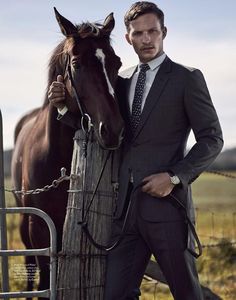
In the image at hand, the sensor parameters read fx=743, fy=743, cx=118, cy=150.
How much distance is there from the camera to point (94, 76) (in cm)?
472

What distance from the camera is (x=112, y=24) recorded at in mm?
5137

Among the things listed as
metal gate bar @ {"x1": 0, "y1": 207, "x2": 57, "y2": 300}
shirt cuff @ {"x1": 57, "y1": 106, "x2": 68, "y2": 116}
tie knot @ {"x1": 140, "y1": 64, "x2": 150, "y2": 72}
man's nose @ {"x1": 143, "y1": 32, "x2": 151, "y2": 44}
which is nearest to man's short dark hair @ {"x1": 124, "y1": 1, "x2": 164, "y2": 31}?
man's nose @ {"x1": 143, "y1": 32, "x2": 151, "y2": 44}

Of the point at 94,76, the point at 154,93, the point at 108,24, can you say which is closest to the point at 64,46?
the point at 108,24

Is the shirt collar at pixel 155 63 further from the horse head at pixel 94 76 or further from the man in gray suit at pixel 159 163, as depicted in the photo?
the horse head at pixel 94 76

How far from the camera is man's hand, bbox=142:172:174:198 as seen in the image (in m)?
4.01

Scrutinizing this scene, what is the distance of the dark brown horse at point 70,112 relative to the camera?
449 cm

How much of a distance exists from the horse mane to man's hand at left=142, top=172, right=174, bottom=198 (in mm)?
1339

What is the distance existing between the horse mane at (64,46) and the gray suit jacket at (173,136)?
923mm

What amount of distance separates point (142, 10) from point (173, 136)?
2.40ft

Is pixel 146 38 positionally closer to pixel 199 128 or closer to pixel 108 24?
pixel 199 128

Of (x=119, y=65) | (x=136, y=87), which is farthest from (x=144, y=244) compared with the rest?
(x=119, y=65)

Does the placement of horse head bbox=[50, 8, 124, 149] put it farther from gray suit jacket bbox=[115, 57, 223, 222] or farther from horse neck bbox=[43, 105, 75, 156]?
horse neck bbox=[43, 105, 75, 156]

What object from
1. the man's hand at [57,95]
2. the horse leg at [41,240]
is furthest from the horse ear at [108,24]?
the horse leg at [41,240]

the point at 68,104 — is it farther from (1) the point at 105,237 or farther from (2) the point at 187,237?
(2) the point at 187,237
